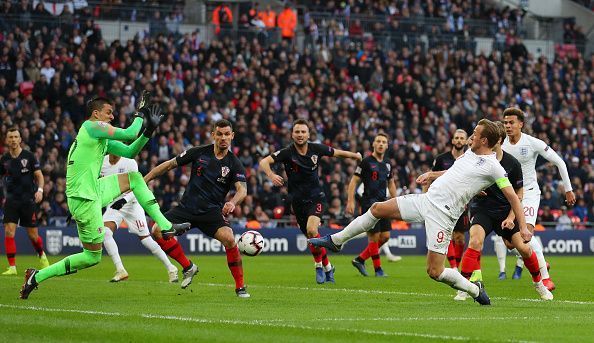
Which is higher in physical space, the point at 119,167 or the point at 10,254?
the point at 119,167

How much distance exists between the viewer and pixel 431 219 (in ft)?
45.9

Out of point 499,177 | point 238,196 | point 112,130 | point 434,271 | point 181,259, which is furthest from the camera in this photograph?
point 181,259

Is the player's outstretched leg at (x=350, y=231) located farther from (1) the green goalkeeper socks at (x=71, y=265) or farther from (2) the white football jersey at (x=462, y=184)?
(1) the green goalkeeper socks at (x=71, y=265)

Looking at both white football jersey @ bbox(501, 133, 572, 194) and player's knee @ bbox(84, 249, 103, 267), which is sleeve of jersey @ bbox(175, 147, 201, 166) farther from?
white football jersey @ bbox(501, 133, 572, 194)

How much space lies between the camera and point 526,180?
1816cm

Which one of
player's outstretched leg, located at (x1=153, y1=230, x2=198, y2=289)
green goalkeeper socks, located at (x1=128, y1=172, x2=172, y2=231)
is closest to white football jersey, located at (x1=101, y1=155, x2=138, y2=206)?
player's outstretched leg, located at (x1=153, y1=230, x2=198, y2=289)

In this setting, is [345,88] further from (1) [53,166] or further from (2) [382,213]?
(2) [382,213]

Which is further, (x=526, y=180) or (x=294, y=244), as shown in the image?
(x=294, y=244)

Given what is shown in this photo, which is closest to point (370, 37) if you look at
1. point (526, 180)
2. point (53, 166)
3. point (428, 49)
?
point (428, 49)

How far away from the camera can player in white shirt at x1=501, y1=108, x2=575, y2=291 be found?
57.4ft

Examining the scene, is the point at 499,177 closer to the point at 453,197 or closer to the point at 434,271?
the point at 453,197

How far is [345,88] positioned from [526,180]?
22.4 m

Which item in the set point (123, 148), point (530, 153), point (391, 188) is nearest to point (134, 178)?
point (123, 148)

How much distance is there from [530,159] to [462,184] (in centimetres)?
427
